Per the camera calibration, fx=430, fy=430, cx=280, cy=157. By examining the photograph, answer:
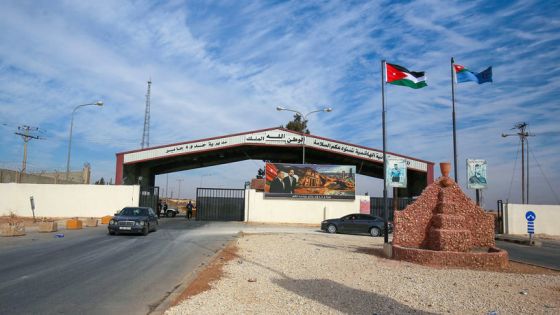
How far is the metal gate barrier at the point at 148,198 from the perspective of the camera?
3657 cm

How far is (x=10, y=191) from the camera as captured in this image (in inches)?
1359

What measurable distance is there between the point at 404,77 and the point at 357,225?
11.1 meters

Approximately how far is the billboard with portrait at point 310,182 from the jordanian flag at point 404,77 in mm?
17848

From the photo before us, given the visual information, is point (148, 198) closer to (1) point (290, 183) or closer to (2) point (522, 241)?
(1) point (290, 183)

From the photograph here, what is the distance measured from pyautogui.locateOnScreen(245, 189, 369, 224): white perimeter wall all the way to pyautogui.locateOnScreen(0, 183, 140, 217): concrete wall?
10.8m

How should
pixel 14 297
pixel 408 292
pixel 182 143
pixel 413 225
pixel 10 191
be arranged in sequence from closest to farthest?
1. pixel 14 297
2. pixel 408 292
3. pixel 413 225
4. pixel 10 191
5. pixel 182 143

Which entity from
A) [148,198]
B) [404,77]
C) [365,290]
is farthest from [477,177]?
Result: [148,198]

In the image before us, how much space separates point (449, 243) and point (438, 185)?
200cm

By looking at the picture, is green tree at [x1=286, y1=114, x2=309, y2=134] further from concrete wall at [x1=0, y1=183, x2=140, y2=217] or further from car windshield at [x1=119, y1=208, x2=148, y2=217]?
car windshield at [x1=119, y1=208, x2=148, y2=217]

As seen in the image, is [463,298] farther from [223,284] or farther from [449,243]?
[449,243]

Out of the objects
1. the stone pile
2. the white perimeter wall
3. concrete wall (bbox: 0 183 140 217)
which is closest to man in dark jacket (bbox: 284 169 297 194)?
the white perimeter wall

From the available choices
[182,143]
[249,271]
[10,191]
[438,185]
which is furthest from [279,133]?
[249,271]

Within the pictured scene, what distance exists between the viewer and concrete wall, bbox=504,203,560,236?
32969 millimetres

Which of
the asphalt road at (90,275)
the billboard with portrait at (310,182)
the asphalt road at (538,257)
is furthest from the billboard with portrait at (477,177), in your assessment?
the asphalt road at (90,275)
